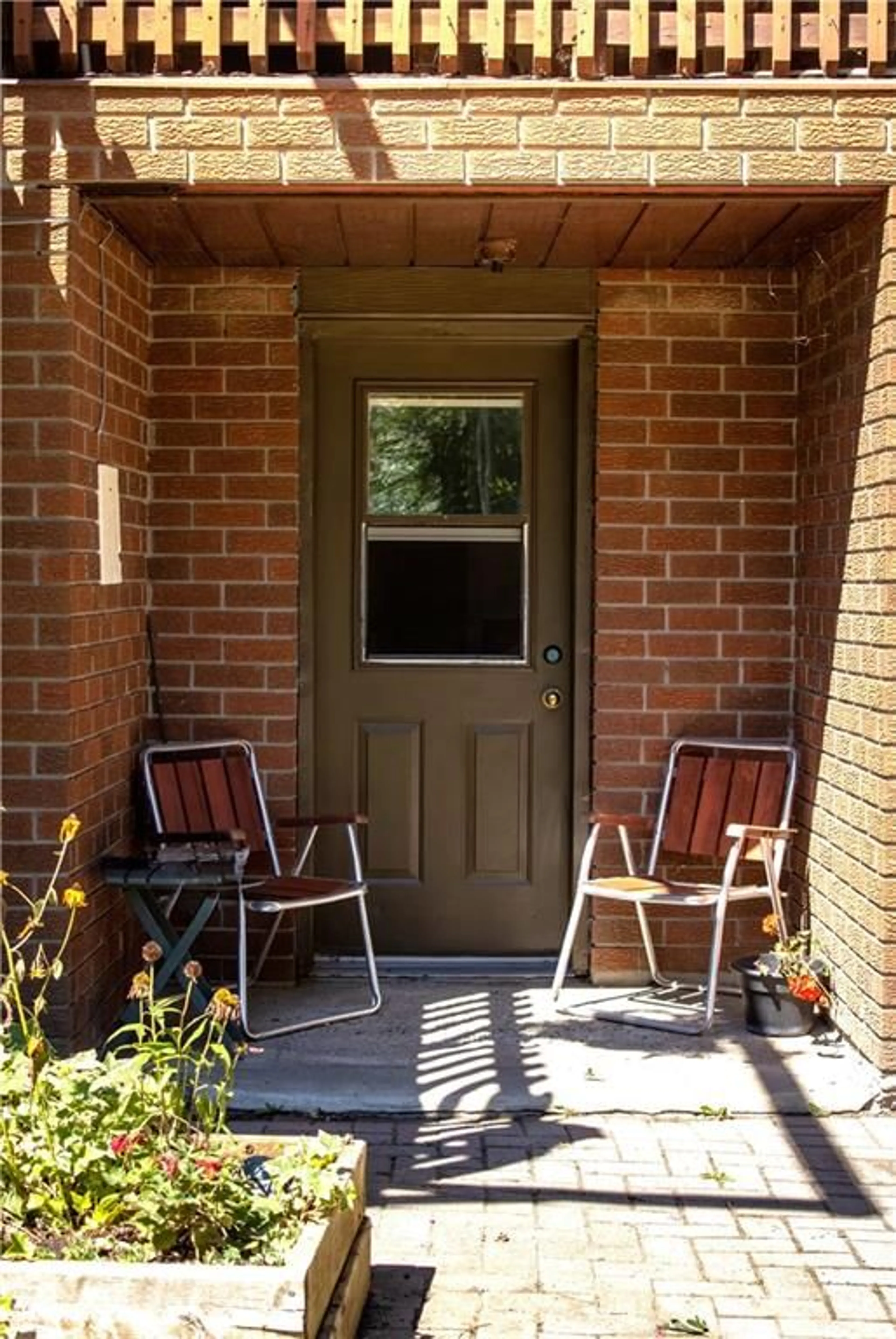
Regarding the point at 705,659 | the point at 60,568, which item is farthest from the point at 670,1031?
the point at 60,568

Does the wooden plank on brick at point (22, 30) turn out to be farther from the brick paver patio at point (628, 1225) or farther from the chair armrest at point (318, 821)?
the brick paver patio at point (628, 1225)

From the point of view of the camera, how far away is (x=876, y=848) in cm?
532

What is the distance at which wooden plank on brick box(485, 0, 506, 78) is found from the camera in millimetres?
5180

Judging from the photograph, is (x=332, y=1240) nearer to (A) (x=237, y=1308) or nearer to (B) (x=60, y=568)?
(A) (x=237, y=1308)

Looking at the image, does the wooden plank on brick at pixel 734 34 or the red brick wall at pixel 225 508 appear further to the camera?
the red brick wall at pixel 225 508

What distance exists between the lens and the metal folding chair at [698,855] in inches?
236

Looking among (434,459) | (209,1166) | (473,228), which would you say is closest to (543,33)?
(473,228)

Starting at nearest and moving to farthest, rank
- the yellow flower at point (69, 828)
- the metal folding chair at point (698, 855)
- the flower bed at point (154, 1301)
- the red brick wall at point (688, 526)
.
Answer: the flower bed at point (154, 1301) → the yellow flower at point (69, 828) → the metal folding chair at point (698, 855) → the red brick wall at point (688, 526)

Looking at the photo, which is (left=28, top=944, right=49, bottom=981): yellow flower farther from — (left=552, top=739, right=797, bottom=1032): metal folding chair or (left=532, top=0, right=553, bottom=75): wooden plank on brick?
(left=532, top=0, right=553, bottom=75): wooden plank on brick

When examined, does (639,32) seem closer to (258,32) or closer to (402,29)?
(402,29)

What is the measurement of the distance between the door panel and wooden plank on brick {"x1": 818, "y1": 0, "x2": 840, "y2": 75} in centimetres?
167

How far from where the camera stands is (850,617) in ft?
18.7

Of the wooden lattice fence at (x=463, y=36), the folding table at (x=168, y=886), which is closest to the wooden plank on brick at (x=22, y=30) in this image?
the wooden lattice fence at (x=463, y=36)

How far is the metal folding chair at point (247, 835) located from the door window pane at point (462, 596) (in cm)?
67
